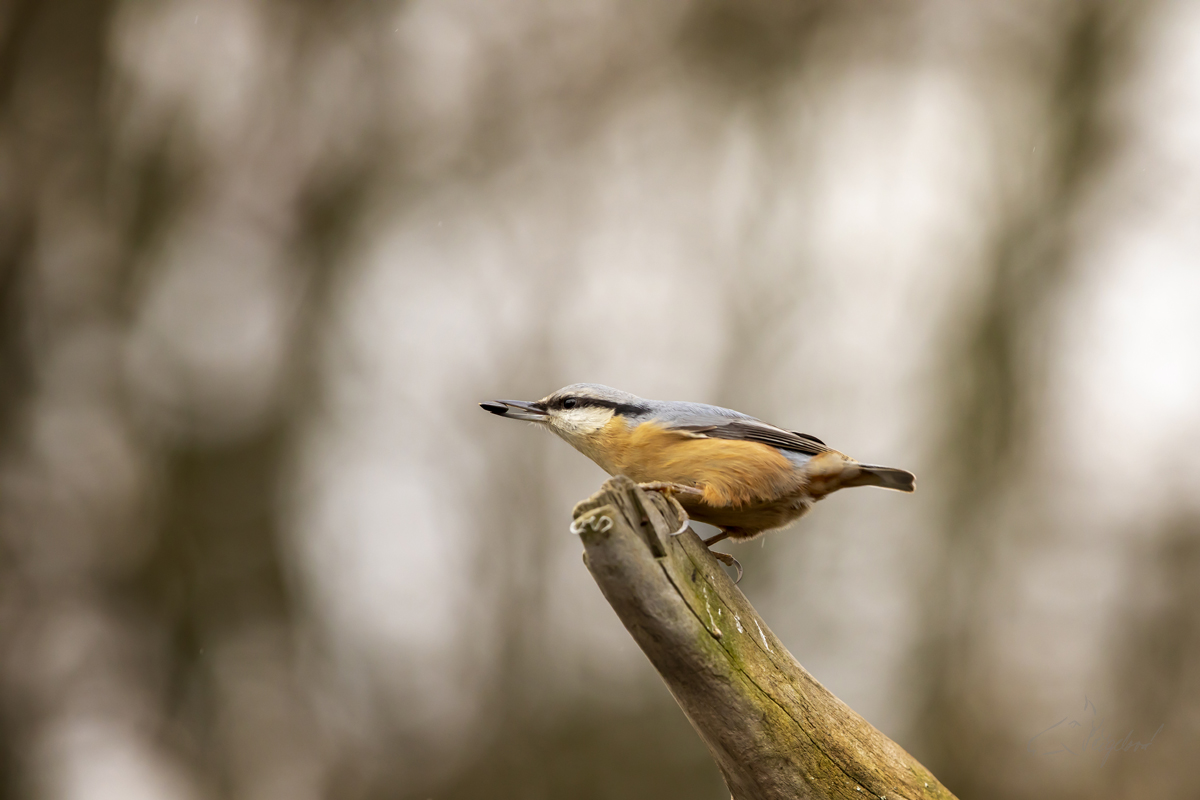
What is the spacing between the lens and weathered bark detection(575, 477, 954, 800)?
164 centimetres

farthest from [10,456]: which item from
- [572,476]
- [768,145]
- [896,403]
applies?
[896,403]

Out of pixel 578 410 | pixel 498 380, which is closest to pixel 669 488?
pixel 578 410

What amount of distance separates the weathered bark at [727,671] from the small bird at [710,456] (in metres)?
0.37

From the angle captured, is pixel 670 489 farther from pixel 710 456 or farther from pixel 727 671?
pixel 727 671

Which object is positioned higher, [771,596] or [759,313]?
[759,313]

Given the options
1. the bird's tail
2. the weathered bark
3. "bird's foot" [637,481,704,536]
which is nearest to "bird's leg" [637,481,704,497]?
"bird's foot" [637,481,704,536]

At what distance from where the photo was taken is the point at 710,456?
7.63ft

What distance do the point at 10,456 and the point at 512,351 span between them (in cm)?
339

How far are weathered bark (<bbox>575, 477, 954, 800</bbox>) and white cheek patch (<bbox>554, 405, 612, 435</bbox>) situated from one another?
2.08ft

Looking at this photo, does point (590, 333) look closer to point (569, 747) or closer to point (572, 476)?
point (572, 476)

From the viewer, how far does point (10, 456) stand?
516 centimetres

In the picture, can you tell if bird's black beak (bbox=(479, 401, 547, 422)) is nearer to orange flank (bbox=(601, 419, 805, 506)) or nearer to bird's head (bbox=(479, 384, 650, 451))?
bird's head (bbox=(479, 384, 650, 451))

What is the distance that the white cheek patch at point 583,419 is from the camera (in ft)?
8.42

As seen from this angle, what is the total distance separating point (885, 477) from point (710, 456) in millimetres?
638
